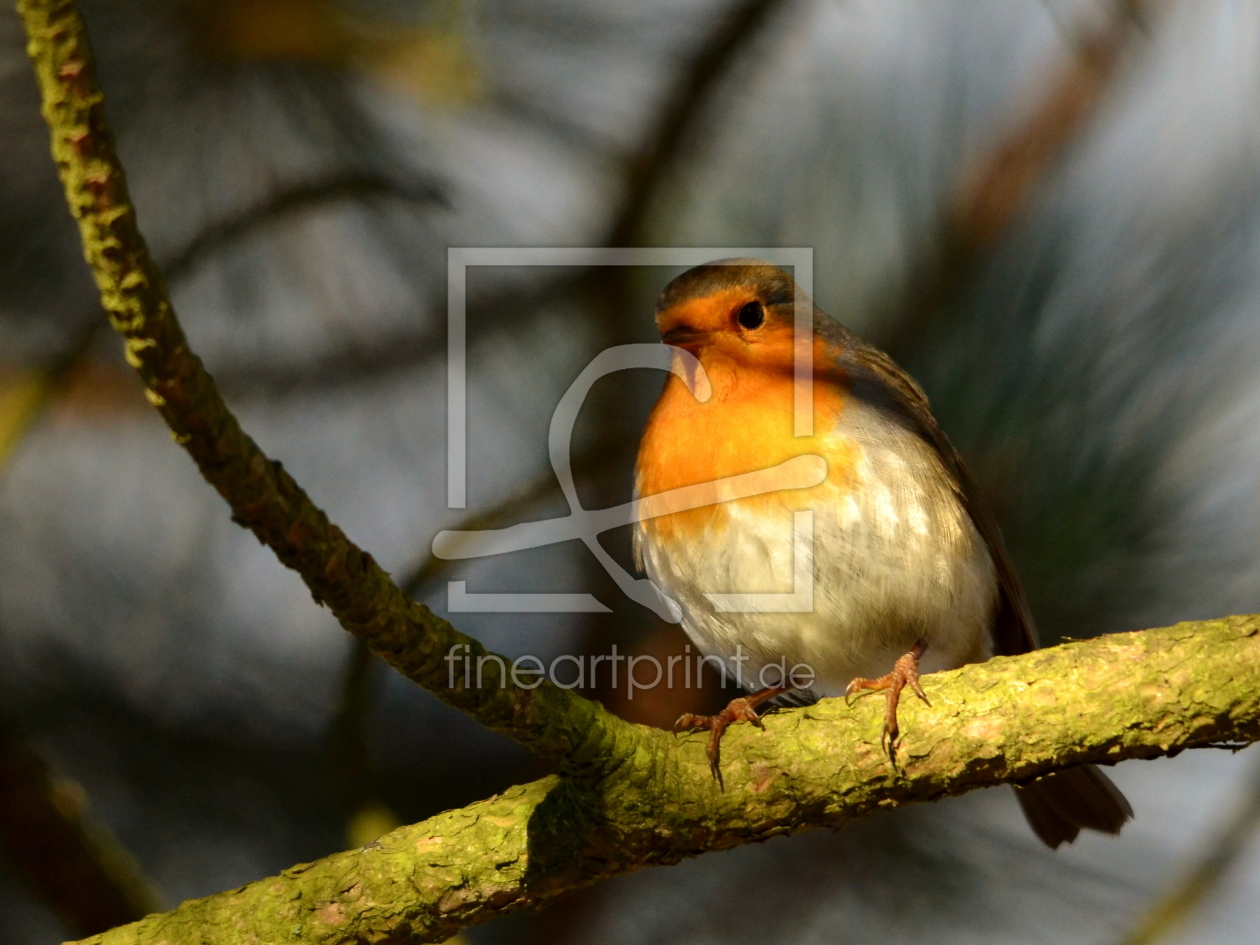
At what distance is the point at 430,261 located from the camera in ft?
6.62

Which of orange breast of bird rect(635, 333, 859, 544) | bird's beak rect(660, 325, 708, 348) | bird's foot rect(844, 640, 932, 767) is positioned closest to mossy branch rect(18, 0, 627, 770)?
bird's foot rect(844, 640, 932, 767)

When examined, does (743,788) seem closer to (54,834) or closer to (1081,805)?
(1081,805)

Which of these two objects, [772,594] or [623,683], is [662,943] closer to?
[623,683]

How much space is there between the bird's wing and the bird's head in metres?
0.15

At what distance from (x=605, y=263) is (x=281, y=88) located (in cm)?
62

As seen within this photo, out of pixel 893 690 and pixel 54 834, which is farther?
pixel 54 834

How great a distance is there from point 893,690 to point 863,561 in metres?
0.43

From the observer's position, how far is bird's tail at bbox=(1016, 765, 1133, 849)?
1993mm

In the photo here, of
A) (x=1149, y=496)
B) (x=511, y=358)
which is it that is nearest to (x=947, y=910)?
(x=1149, y=496)

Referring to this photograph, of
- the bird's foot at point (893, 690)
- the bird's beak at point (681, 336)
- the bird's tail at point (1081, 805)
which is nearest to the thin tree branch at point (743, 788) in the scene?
the bird's foot at point (893, 690)

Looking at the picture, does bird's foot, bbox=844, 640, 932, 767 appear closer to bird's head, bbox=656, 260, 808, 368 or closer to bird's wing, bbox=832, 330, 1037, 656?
bird's wing, bbox=832, 330, 1037, 656

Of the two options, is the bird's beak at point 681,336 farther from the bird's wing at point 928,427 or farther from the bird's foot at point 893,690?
the bird's foot at point 893,690

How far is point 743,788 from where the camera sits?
1.59 meters

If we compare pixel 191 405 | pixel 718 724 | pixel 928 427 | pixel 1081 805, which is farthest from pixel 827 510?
pixel 191 405
